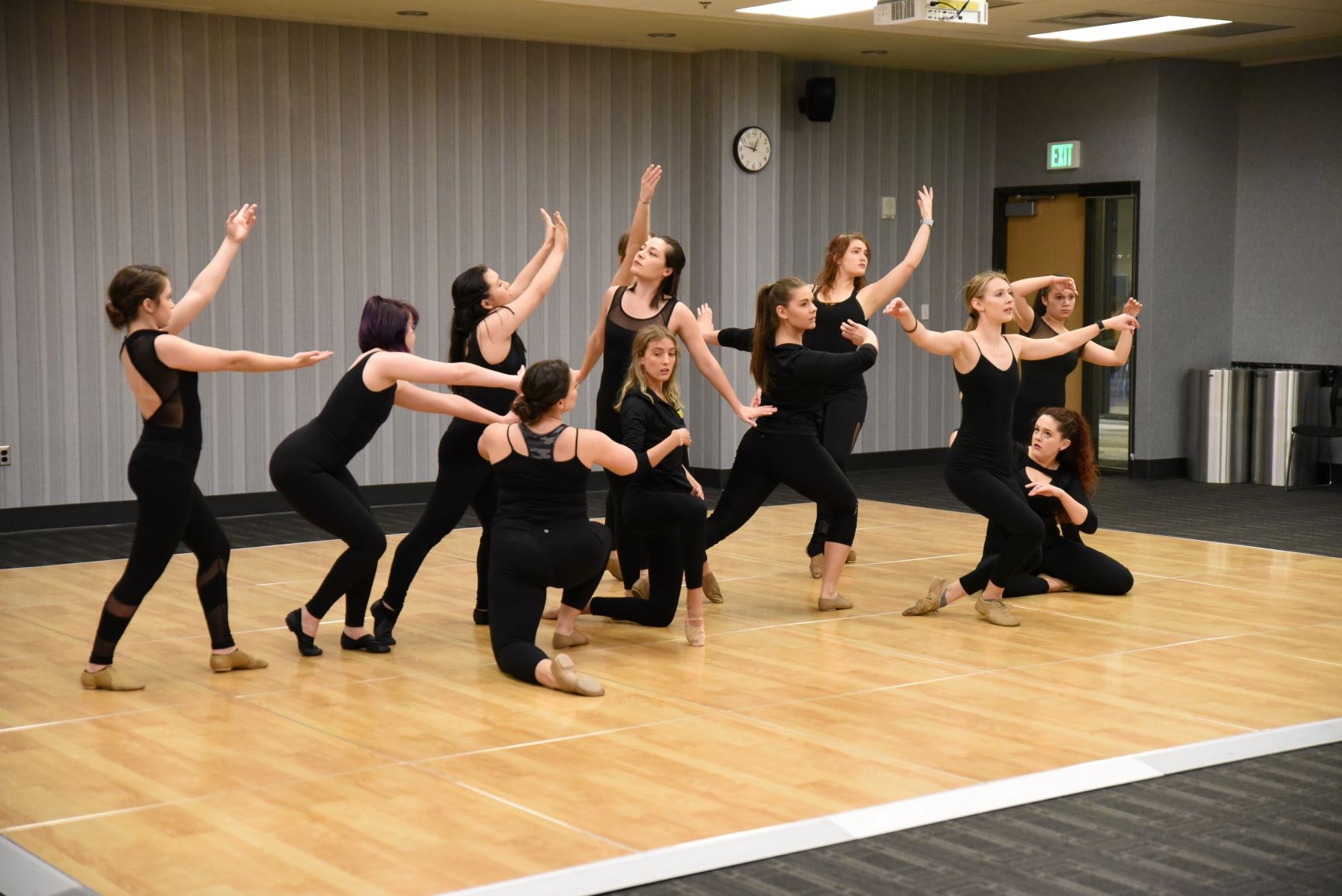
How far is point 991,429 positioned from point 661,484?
1.37 metres

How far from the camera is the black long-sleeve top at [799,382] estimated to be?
19.7 ft

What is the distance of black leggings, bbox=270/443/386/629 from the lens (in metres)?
5.24

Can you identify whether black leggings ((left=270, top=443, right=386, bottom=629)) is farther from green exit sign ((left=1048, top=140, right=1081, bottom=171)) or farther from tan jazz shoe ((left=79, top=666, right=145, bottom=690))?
green exit sign ((left=1048, top=140, right=1081, bottom=171))

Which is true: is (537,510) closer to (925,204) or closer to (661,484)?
(661,484)

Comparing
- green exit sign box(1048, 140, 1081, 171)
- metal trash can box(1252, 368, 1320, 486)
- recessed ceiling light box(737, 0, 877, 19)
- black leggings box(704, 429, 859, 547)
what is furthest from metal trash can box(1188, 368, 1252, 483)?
black leggings box(704, 429, 859, 547)

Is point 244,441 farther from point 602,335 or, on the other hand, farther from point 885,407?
point 885,407

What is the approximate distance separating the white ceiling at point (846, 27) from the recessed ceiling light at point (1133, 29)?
7.1 inches

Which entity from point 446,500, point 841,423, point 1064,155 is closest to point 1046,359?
point 841,423

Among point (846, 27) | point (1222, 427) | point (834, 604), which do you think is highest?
point (846, 27)

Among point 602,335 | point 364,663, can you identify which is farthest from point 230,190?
point 364,663

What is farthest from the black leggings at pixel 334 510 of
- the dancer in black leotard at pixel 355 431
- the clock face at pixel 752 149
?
the clock face at pixel 752 149

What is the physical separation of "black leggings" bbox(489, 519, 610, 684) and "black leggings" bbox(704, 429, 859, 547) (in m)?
1.05

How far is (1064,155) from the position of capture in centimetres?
1197

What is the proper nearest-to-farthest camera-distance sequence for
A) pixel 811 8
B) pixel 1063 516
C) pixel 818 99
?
pixel 1063 516 → pixel 811 8 → pixel 818 99
